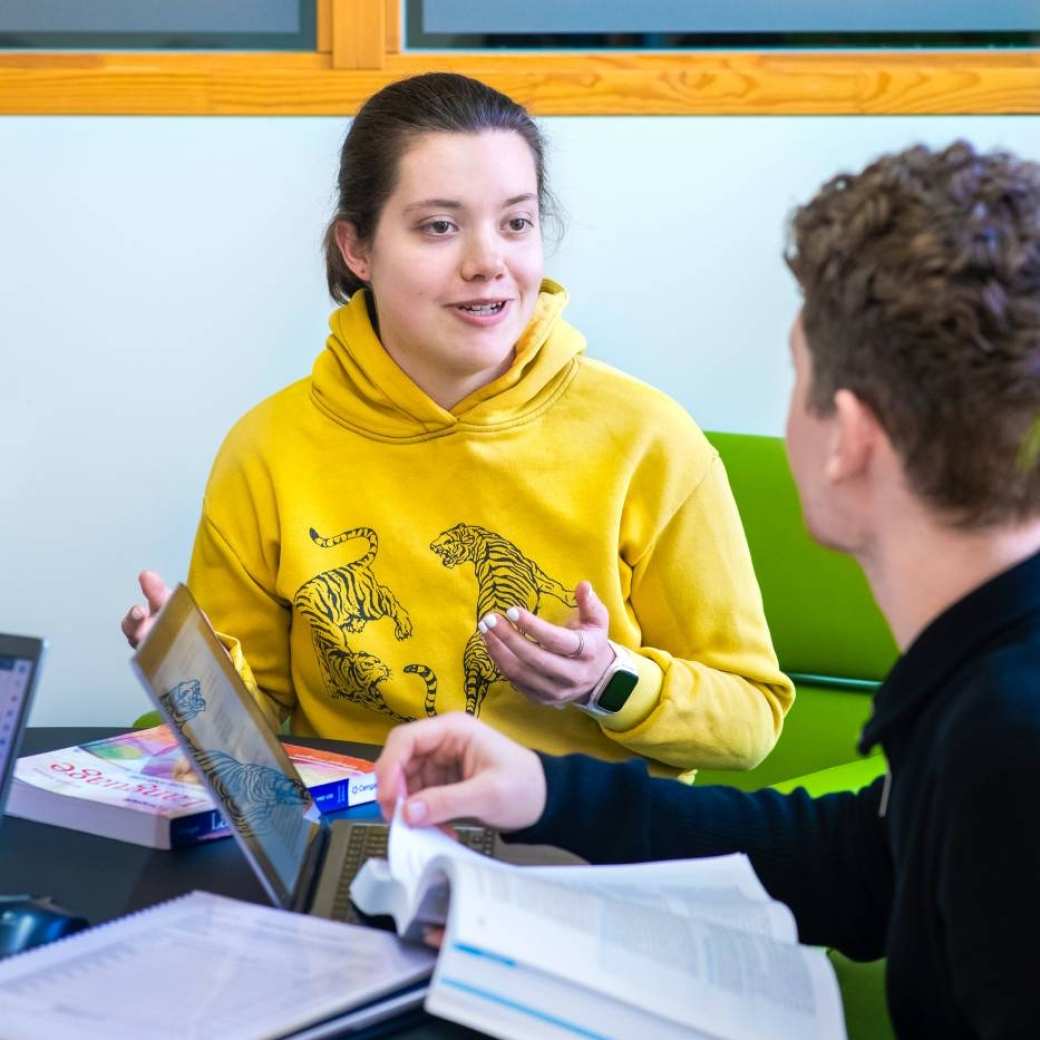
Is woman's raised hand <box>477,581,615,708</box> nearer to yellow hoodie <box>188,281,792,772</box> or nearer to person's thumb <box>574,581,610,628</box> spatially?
person's thumb <box>574,581,610,628</box>

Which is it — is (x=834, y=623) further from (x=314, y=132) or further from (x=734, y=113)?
(x=314, y=132)

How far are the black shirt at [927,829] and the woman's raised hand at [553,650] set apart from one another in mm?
266

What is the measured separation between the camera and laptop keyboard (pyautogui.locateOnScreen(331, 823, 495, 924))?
3.67ft

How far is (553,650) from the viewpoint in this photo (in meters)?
1.49

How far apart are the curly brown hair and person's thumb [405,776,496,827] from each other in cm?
39

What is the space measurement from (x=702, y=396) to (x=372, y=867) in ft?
5.50

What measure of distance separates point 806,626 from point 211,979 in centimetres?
139

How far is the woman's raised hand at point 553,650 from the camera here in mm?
1474

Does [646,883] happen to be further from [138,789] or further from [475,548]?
[475,548]

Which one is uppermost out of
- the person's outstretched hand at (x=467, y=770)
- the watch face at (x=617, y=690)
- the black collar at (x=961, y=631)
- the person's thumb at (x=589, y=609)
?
the person's thumb at (x=589, y=609)

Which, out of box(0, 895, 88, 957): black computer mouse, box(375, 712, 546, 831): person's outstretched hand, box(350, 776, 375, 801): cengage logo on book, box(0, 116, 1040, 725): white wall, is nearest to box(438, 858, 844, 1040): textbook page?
box(375, 712, 546, 831): person's outstretched hand

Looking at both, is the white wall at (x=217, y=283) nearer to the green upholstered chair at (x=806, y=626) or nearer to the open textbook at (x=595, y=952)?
the green upholstered chair at (x=806, y=626)

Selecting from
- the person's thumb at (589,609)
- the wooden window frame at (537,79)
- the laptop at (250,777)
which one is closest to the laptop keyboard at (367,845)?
the laptop at (250,777)

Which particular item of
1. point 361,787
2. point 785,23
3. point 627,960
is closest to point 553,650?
point 361,787
